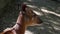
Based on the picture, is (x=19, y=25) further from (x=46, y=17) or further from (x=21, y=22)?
(x=46, y=17)

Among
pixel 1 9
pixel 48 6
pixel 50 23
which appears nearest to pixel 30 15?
pixel 50 23

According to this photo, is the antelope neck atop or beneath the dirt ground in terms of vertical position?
beneath

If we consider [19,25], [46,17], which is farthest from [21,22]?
[46,17]

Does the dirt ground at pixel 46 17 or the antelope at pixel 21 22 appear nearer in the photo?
the antelope at pixel 21 22

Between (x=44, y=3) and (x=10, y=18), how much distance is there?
2.60 m

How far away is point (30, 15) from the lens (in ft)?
8.19

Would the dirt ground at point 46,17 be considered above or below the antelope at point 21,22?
above

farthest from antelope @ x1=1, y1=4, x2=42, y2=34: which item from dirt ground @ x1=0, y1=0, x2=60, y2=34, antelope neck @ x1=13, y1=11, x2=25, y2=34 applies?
dirt ground @ x1=0, y1=0, x2=60, y2=34

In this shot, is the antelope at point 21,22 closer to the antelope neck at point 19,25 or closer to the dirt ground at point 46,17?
the antelope neck at point 19,25

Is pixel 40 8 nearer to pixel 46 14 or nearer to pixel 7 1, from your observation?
pixel 46 14

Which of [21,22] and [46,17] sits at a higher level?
[46,17]

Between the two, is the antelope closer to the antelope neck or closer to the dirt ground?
the antelope neck

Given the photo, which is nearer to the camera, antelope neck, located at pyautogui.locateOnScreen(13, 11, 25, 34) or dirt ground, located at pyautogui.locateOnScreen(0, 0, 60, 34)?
antelope neck, located at pyautogui.locateOnScreen(13, 11, 25, 34)

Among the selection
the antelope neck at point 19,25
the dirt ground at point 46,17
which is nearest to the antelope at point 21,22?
the antelope neck at point 19,25
